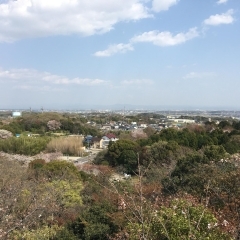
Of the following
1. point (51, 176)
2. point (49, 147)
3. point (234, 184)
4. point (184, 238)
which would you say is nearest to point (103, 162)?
point (49, 147)

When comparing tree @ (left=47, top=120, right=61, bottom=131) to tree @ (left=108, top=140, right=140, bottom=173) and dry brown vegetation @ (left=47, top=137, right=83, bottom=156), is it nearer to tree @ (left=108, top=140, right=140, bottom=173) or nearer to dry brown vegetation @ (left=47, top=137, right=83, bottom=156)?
dry brown vegetation @ (left=47, top=137, right=83, bottom=156)

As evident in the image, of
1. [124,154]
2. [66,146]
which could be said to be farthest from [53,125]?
[124,154]

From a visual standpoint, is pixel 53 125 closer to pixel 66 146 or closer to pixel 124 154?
pixel 66 146

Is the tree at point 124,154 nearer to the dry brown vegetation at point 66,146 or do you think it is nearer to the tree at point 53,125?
the dry brown vegetation at point 66,146

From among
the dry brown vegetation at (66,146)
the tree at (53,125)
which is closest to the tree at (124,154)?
the dry brown vegetation at (66,146)

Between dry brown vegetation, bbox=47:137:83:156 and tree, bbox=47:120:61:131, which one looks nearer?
dry brown vegetation, bbox=47:137:83:156

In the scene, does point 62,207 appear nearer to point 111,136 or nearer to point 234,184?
point 234,184

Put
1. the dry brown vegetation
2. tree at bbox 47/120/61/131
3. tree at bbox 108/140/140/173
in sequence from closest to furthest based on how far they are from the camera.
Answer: tree at bbox 108/140/140/173 < the dry brown vegetation < tree at bbox 47/120/61/131

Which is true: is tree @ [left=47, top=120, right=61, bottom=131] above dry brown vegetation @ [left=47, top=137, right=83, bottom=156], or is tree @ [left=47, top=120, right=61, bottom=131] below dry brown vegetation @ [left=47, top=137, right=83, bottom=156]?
above

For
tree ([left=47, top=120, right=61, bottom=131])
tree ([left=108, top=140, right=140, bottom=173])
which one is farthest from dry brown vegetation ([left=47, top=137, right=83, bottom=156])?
tree ([left=47, top=120, right=61, bottom=131])

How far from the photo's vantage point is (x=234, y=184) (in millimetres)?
7699

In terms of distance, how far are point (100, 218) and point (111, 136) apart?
30.9m

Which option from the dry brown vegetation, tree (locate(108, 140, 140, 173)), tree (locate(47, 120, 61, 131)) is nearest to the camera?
tree (locate(108, 140, 140, 173))

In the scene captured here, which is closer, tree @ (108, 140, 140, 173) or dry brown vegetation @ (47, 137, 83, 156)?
tree @ (108, 140, 140, 173)
